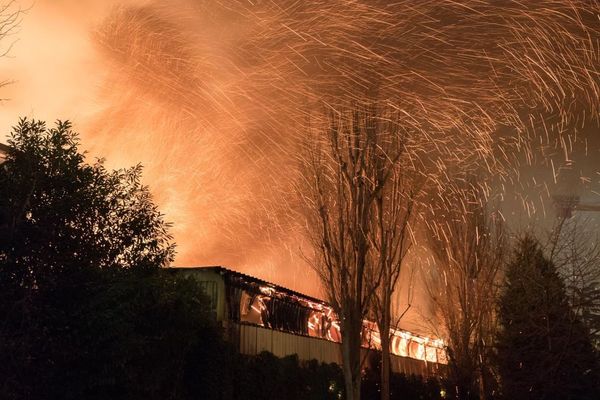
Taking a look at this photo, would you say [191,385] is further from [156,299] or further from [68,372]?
[68,372]

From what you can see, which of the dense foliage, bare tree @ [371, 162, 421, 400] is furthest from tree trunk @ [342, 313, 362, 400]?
the dense foliage

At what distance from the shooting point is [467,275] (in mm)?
28234

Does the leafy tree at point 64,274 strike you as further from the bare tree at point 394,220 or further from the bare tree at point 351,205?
the bare tree at point 394,220

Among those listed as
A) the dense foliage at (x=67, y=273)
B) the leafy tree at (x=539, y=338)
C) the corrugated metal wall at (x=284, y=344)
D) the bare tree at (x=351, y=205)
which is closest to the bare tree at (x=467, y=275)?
the leafy tree at (x=539, y=338)

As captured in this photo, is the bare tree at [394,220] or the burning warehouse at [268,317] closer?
the burning warehouse at [268,317]

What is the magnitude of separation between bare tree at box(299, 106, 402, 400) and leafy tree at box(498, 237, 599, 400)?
25.2 feet

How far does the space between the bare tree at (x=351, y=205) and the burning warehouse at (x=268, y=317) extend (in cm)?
152

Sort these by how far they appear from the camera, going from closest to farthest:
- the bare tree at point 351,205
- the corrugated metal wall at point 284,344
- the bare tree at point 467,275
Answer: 1. the bare tree at point 351,205
2. the corrugated metal wall at point 284,344
3. the bare tree at point 467,275

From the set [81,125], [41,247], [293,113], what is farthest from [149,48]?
[41,247]

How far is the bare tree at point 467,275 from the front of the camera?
26750 mm

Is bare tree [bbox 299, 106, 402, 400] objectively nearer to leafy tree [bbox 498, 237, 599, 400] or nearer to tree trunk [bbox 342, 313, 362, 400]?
tree trunk [bbox 342, 313, 362, 400]

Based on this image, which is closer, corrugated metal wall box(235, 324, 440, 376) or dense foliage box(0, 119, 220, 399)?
dense foliage box(0, 119, 220, 399)

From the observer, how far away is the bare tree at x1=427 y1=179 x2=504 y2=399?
26.8 metres

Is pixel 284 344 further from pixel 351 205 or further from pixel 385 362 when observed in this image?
pixel 351 205
